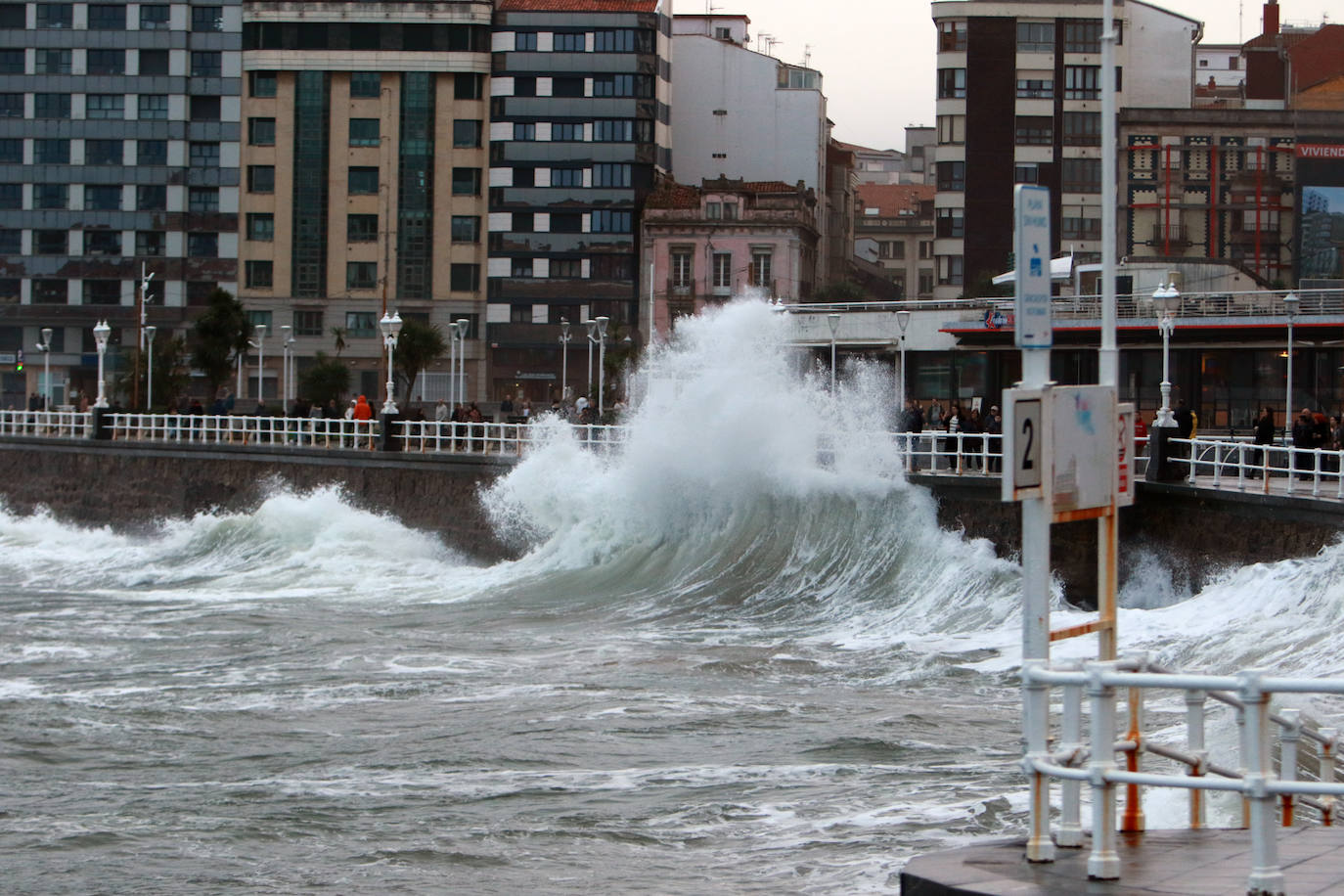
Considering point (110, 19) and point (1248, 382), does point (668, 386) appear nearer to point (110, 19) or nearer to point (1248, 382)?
point (1248, 382)

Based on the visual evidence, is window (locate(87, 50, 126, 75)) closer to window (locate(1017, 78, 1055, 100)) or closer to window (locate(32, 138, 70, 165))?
window (locate(32, 138, 70, 165))

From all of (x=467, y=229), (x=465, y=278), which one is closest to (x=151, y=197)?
(x=467, y=229)

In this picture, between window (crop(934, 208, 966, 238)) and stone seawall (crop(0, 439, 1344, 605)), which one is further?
window (crop(934, 208, 966, 238))

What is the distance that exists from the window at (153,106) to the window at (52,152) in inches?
136

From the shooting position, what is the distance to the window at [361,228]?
3236 inches

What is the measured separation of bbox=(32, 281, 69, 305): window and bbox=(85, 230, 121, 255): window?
74.4 inches

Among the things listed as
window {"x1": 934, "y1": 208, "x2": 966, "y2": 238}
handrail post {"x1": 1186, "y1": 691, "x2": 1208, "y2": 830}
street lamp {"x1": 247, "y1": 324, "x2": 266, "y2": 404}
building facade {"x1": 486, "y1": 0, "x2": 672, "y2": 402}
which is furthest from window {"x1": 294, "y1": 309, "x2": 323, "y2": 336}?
handrail post {"x1": 1186, "y1": 691, "x2": 1208, "y2": 830}

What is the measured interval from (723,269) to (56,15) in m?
33.0

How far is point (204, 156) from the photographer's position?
83.7 m

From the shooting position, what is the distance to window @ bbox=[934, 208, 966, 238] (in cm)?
7488

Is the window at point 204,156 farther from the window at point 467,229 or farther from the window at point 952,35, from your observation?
the window at point 952,35

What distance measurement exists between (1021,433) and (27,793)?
8.88 metres

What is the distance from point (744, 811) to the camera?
1270 centimetres

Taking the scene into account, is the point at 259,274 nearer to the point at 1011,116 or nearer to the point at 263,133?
the point at 263,133
